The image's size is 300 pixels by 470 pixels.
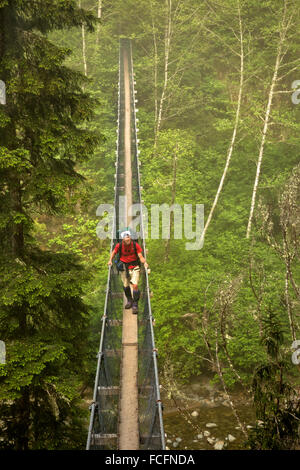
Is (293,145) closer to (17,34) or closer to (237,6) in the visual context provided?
(237,6)

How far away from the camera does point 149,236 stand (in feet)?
39.4

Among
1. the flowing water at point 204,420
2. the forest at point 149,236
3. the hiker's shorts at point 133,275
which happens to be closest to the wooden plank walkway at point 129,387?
the forest at point 149,236

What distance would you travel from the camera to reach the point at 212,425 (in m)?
7.52

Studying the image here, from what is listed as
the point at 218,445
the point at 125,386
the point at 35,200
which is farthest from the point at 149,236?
the point at 35,200

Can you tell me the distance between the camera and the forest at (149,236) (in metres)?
3.64

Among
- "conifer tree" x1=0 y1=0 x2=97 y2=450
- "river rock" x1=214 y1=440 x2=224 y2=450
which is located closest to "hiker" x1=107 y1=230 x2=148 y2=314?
"conifer tree" x1=0 y1=0 x2=97 y2=450

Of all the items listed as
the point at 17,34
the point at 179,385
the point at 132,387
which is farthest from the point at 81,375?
the point at 179,385

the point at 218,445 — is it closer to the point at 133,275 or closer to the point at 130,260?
the point at 133,275

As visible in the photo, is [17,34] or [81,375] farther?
[81,375]

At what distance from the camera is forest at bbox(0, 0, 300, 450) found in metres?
3.64

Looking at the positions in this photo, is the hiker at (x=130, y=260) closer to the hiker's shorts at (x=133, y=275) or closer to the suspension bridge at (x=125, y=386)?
the hiker's shorts at (x=133, y=275)

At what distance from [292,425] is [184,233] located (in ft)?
28.3

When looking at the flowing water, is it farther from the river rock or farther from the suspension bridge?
the suspension bridge
